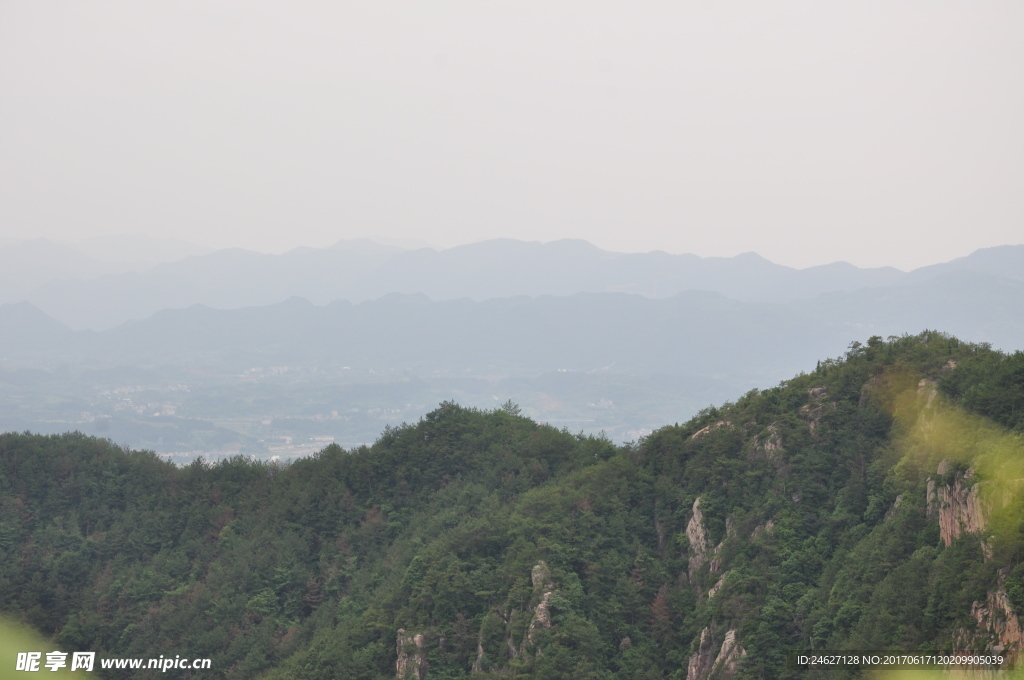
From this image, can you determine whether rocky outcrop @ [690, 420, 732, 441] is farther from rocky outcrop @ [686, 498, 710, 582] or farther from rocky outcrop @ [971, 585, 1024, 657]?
rocky outcrop @ [971, 585, 1024, 657]

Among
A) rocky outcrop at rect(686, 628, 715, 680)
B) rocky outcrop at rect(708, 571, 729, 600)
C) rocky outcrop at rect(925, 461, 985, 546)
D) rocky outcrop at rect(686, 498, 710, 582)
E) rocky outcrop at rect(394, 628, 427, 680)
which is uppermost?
rocky outcrop at rect(925, 461, 985, 546)

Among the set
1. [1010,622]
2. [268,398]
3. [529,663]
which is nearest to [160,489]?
[529,663]

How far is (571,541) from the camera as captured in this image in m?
29.9

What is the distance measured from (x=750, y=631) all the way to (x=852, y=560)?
3.51 m

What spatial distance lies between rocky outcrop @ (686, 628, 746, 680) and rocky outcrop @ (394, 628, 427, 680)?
27.6ft

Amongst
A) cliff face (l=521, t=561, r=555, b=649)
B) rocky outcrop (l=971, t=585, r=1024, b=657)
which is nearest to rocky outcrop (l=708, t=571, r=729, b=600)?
cliff face (l=521, t=561, r=555, b=649)

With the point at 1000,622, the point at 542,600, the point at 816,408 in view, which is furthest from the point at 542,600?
the point at 1000,622

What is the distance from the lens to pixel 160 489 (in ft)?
139

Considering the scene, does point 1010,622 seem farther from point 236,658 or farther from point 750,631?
point 236,658

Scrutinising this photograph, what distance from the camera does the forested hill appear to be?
22.0 meters

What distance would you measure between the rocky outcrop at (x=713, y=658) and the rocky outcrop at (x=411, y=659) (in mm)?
8417

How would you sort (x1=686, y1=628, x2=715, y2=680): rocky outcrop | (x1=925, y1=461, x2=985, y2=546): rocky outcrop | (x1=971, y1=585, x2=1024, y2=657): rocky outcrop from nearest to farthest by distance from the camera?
(x1=971, y1=585, x2=1024, y2=657): rocky outcrop → (x1=925, y1=461, x2=985, y2=546): rocky outcrop → (x1=686, y1=628, x2=715, y2=680): rocky outcrop

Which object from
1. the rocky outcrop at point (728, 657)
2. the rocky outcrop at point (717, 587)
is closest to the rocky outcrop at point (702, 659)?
the rocky outcrop at point (728, 657)

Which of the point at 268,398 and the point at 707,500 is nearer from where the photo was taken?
the point at 707,500
